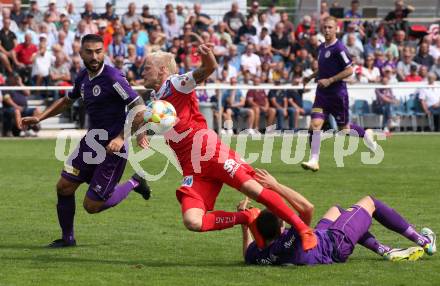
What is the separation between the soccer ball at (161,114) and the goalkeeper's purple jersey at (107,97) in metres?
1.07

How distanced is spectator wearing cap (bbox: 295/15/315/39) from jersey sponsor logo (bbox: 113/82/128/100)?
18781 millimetres

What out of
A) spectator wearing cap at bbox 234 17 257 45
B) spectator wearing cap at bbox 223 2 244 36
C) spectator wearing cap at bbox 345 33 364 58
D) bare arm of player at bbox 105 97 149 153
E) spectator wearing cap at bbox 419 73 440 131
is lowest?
spectator wearing cap at bbox 419 73 440 131

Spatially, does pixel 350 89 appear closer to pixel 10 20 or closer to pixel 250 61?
pixel 250 61

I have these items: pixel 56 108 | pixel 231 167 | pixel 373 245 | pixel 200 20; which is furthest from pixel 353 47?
pixel 231 167

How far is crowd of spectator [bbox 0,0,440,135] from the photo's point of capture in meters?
24.1

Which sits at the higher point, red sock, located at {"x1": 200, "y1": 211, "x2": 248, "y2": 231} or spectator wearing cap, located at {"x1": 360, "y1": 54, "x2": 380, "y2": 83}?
red sock, located at {"x1": 200, "y1": 211, "x2": 248, "y2": 231}

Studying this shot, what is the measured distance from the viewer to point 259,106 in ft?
80.6

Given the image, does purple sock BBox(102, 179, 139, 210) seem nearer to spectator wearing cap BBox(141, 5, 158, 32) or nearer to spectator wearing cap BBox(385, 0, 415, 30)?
spectator wearing cap BBox(141, 5, 158, 32)

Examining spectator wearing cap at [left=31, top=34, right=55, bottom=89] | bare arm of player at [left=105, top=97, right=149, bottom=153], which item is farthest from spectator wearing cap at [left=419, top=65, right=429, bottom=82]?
bare arm of player at [left=105, top=97, right=149, bottom=153]

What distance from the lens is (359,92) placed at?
25.4 m

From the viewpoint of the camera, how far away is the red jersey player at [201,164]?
28.2ft

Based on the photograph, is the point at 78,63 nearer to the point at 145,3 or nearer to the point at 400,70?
the point at 145,3

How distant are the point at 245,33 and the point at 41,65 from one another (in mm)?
5991

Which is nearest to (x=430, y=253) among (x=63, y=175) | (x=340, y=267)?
(x=340, y=267)
